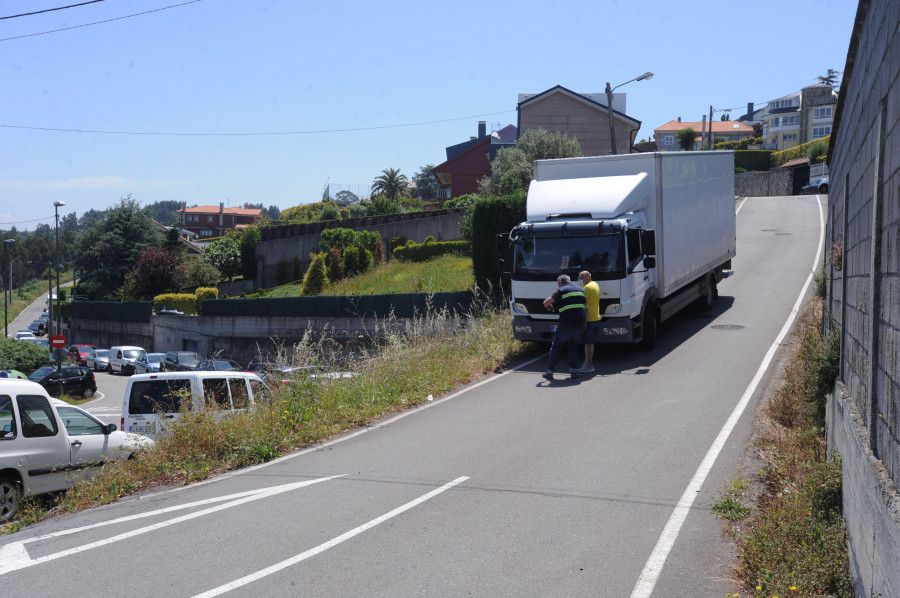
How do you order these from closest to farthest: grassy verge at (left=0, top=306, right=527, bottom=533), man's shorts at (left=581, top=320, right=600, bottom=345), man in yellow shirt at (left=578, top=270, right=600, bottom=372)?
grassy verge at (left=0, top=306, right=527, bottom=533), man in yellow shirt at (left=578, top=270, right=600, bottom=372), man's shorts at (left=581, top=320, right=600, bottom=345)

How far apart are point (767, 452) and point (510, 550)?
3.71m

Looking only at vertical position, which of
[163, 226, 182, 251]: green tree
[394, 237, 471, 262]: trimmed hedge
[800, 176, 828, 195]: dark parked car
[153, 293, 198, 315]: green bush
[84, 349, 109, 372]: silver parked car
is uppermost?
[800, 176, 828, 195]: dark parked car

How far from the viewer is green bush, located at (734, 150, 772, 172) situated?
261 feet

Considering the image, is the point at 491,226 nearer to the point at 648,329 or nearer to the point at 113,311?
the point at 648,329

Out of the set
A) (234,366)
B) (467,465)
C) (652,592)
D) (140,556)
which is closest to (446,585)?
(652,592)

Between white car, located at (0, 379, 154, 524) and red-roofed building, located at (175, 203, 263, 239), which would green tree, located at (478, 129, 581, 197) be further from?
red-roofed building, located at (175, 203, 263, 239)

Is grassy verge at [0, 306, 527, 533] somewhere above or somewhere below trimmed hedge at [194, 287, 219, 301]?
above

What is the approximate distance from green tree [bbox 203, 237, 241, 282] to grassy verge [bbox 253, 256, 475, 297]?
52.4 feet

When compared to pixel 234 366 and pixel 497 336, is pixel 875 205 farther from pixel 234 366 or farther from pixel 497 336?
pixel 234 366

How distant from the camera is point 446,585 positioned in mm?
5461

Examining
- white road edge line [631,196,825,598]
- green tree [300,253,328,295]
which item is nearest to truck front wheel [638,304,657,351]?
white road edge line [631,196,825,598]

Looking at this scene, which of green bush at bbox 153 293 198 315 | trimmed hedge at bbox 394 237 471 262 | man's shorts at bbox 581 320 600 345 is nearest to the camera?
man's shorts at bbox 581 320 600 345

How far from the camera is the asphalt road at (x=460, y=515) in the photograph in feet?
18.5

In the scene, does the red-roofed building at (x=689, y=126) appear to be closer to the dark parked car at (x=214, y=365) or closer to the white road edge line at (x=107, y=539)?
the dark parked car at (x=214, y=365)
